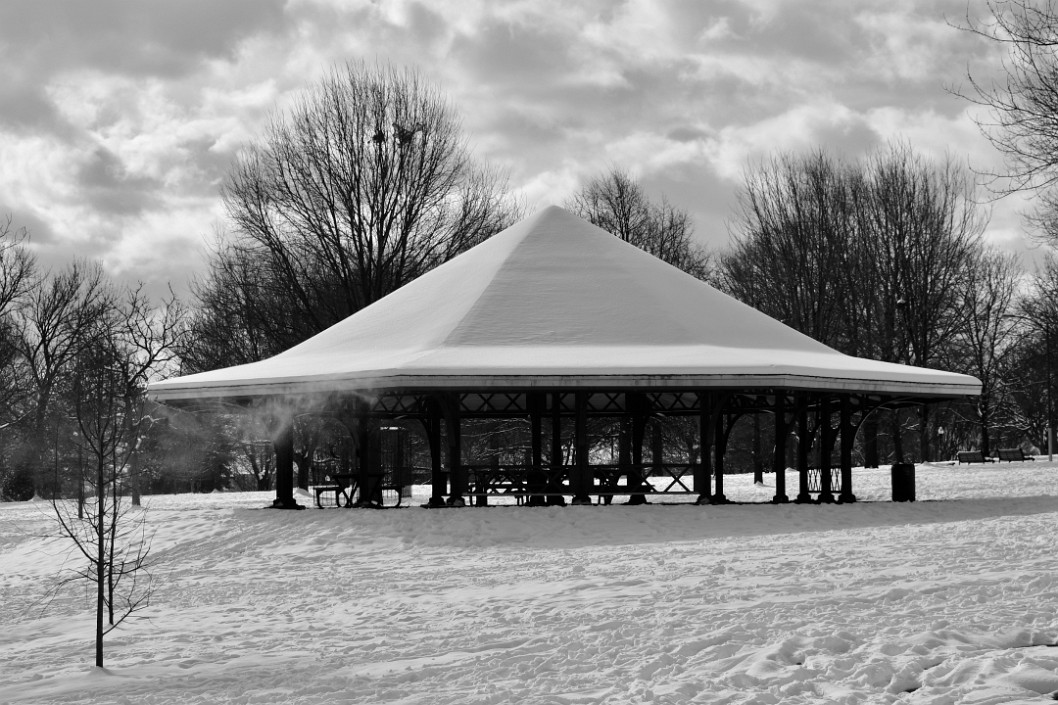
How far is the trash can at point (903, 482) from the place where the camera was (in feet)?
71.5

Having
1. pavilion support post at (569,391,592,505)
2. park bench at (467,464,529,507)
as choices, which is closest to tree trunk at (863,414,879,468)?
pavilion support post at (569,391,592,505)

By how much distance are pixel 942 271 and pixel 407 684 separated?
36466 mm

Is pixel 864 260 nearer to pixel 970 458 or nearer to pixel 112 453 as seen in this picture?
pixel 970 458

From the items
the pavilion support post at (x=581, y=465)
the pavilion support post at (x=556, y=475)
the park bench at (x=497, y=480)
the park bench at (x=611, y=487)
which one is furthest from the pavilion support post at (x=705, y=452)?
the park bench at (x=497, y=480)

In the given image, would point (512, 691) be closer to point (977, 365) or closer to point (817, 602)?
point (817, 602)

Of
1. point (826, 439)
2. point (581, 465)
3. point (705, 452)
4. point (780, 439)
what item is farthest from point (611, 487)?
point (826, 439)

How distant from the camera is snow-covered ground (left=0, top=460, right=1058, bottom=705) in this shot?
777cm

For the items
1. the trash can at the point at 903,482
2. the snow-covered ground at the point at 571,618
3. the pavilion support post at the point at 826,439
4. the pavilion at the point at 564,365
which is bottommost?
the snow-covered ground at the point at 571,618

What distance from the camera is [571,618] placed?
995cm

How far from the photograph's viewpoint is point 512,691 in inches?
306

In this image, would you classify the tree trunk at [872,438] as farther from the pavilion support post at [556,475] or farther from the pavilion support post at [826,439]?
the pavilion support post at [556,475]

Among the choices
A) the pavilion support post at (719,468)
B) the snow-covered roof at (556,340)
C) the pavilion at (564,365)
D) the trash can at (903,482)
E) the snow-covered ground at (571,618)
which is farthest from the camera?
the trash can at (903,482)

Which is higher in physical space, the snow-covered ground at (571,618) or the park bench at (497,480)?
the park bench at (497,480)

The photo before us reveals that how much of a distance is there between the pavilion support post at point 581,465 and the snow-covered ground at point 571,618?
8.72ft
